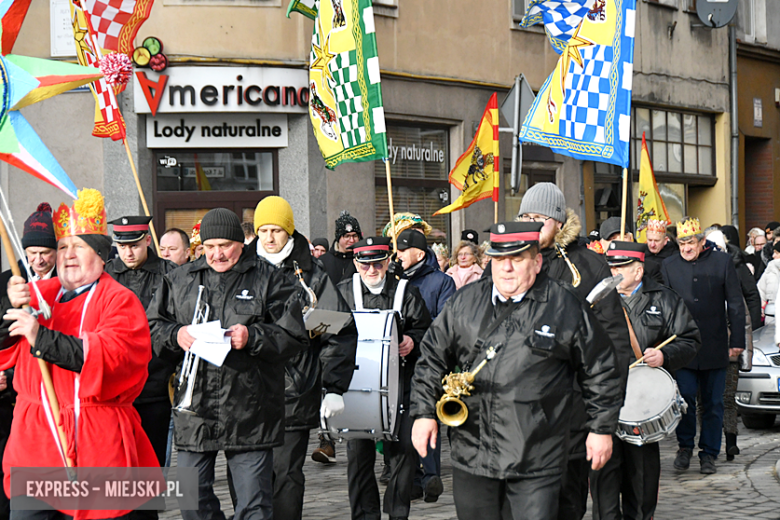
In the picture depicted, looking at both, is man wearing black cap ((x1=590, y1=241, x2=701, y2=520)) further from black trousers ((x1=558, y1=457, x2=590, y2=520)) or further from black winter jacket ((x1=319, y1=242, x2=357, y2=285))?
black winter jacket ((x1=319, y1=242, x2=357, y2=285))

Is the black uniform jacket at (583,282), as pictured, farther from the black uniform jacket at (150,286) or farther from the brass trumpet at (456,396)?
the black uniform jacket at (150,286)

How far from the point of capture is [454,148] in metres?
19.3

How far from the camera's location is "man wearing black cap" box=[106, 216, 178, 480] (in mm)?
7219

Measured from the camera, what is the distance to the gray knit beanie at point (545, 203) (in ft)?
20.8

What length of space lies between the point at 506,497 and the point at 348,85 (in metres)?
6.21

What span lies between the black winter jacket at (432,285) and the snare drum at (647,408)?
2321 mm

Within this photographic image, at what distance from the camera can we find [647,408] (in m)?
6.76

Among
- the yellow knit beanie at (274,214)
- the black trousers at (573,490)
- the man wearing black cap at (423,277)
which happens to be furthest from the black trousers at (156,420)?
the black trousers at (573,490)

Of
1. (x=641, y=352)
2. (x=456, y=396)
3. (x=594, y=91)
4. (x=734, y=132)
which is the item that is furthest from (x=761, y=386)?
(x=734, y=132)

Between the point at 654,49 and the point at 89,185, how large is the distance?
12.6 meters

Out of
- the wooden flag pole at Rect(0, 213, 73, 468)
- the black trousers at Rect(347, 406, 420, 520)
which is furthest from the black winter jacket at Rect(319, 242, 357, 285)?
the wooden flag pole at Rect(0, 213, 73, 468)

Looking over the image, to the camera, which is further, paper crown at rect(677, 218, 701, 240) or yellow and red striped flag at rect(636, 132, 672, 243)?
yellow and red striped flag at rect(636, 132, 672, 243)

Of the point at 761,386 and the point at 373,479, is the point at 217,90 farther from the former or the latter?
the point at 373,479

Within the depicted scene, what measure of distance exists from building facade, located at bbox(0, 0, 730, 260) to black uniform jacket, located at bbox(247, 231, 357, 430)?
8892mm
